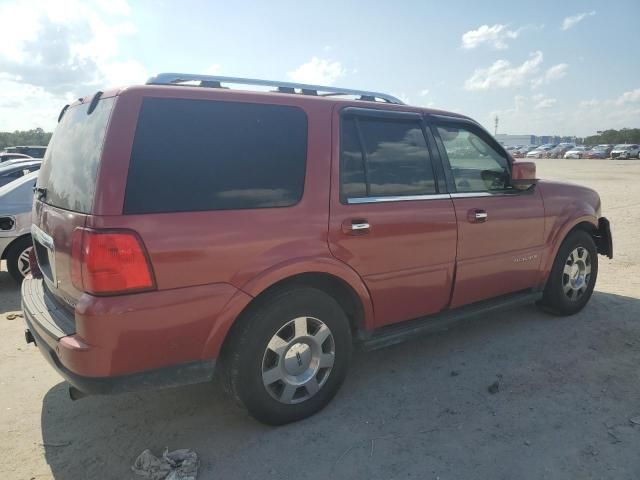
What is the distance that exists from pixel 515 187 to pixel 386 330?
5.81 ft

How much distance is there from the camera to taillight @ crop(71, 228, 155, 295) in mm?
2297

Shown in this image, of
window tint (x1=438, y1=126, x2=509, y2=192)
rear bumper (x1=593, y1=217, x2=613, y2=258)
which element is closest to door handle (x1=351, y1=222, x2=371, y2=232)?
window tint (x1=438, y1=126, x2=509, y2=192)

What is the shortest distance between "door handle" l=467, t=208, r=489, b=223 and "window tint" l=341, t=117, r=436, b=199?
15.5 inches

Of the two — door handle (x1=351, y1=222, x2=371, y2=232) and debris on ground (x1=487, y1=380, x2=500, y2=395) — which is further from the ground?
door handle (x1=351, y1=222, x2=371, y2=232)

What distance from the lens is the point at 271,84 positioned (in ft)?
10.5

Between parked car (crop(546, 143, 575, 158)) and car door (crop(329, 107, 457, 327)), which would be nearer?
car door (crop(329, 107, 457, 327))

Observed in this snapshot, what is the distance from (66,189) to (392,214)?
196cm

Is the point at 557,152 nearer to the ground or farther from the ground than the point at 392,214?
nearer to the ground

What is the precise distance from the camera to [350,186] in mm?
3088

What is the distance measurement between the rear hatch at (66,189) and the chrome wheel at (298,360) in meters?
1.12

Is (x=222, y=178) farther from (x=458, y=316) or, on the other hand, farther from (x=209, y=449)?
(x=458, y=316)

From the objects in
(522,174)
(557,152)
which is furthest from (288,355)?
(557,152)

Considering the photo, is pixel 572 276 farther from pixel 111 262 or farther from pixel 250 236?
pixel 111 262

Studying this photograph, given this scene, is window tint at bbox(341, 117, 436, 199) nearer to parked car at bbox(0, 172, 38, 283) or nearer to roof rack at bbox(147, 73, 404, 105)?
roof rack at bbox(147, 73, 404, 105)
